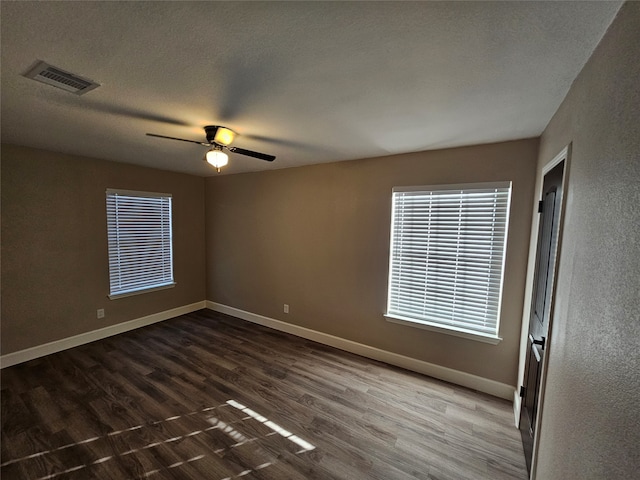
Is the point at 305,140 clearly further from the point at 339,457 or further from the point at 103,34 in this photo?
the point at 339,457

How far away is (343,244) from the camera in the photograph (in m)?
3.35

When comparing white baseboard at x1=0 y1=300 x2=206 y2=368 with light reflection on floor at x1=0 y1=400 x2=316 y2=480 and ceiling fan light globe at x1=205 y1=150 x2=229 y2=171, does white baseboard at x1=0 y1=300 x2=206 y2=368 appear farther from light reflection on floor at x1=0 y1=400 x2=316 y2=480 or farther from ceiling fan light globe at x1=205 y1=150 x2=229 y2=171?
ceiling fan light globe at x1=205 y1=150 x2=229 y2=171

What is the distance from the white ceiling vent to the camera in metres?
1.34

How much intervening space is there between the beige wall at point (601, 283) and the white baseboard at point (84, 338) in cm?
472

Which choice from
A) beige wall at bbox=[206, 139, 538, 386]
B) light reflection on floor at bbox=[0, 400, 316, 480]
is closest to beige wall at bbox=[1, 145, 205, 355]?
beige wall at bbox=[206, 139, 538, 386]

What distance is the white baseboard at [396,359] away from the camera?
2.55 m

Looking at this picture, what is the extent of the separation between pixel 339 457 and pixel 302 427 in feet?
Result: 1.27

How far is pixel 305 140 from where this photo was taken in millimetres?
2486

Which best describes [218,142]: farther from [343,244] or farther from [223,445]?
[223,445]

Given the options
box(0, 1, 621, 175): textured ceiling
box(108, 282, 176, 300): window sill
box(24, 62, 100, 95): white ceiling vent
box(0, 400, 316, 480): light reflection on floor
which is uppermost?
box(0, 1, 621, 175): textured ceiling

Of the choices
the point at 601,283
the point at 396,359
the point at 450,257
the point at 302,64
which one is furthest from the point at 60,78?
the point at 396,359

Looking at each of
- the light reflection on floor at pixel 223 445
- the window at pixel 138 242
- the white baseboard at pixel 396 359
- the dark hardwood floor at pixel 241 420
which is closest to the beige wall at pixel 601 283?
the dark hardwood floor at pixel 241 420

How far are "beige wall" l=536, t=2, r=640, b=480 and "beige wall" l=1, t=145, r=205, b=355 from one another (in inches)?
186

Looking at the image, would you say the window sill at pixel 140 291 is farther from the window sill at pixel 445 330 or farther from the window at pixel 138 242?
the window sill at pixel 445 330
